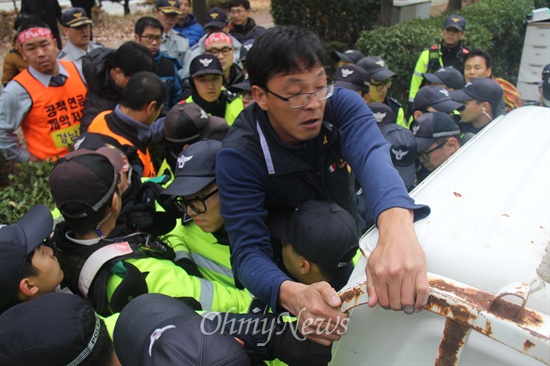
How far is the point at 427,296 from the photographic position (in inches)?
41.3

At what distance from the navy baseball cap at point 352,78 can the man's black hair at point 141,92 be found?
5.61 ft

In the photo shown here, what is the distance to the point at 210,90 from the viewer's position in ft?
14.6

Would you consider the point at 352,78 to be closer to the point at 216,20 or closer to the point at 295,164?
→ the point at 295,164

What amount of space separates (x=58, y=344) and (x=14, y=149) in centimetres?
314

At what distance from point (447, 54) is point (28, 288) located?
19.0 feet

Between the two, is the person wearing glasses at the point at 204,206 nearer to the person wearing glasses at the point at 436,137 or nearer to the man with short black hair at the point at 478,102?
the person wearing glasses at the point at 436,137

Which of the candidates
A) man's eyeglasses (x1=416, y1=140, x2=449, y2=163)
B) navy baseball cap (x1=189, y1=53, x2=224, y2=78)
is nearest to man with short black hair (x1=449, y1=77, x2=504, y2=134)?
man's eyeglasses (x1=416, y1=140, x2=449, y2=163)

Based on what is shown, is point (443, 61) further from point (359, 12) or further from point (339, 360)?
point (339, 360)

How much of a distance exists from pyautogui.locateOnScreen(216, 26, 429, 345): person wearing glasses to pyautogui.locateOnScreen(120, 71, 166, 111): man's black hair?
1.78m

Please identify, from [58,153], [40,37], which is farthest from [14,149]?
[40,37]

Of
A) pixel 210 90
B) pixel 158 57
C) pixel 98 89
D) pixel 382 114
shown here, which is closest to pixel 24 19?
pixel 158 57

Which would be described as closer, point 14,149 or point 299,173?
point 299,173

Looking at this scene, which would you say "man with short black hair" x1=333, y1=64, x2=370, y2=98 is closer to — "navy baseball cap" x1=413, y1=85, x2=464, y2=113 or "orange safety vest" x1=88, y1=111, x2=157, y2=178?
"navy baseball cap" x1=413, y1=85, x2=464, y2=113

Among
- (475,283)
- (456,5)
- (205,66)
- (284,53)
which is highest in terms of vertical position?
(284,53)
